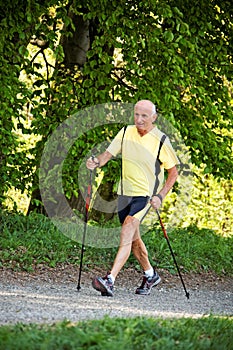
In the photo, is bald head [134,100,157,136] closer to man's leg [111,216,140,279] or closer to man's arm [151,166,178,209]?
man's arm [151,166,178,209]

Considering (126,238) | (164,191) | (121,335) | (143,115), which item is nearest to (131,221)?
(126,238)

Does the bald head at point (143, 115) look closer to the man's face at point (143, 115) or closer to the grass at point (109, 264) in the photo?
the man's face at point (143, 115)

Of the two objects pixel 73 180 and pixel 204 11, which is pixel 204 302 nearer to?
pixel 73 180

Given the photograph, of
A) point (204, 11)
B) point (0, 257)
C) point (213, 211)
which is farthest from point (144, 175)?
point (213, 211)

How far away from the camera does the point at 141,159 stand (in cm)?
905

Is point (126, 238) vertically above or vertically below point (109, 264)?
above

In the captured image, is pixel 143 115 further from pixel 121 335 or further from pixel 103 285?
pixel 121 335

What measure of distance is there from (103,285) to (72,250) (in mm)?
2512

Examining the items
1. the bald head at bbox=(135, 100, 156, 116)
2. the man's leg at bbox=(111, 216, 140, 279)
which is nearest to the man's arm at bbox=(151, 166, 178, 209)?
the man's leg at bbox=(111, 216, 140, 279)

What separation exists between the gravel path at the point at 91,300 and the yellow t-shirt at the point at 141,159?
4.22ft

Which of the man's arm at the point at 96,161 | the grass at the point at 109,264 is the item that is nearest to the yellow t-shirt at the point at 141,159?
the man's arm at the point at 96,161

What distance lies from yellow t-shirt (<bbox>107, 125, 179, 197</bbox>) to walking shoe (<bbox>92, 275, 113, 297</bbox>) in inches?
40.4

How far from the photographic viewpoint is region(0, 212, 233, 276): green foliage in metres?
10.7

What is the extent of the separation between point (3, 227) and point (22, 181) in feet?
4.06
